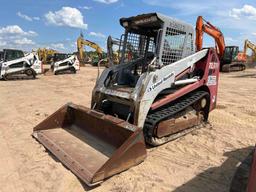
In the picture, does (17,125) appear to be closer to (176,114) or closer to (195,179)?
(176,114)

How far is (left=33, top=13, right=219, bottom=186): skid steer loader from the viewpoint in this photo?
377 cm

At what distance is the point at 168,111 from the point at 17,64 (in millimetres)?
13609

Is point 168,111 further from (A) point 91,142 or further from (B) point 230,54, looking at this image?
(B) point 230,54

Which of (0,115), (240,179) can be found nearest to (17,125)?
(0,115)

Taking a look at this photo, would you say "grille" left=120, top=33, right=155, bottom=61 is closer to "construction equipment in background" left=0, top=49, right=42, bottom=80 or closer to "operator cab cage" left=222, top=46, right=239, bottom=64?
"construction equipment in background" left=0, top=49, right=42, bottom=80

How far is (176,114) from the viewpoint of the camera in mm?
4914

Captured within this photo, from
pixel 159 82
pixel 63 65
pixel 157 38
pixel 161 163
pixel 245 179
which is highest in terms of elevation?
pixel 157 38

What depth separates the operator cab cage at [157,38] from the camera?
471cm

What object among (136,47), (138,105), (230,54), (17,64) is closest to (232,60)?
(230,54)

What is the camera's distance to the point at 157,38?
4.74 meters

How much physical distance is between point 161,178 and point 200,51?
2906 millimetres

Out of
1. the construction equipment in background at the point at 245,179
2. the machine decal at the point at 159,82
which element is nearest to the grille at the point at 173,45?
the machine decal at the point at 159,82

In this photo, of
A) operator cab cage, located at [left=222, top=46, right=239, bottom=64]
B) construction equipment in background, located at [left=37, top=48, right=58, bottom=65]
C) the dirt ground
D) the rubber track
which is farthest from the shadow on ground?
construction equipment in background, located at [left=37, top=48, right=58, bottom=65]

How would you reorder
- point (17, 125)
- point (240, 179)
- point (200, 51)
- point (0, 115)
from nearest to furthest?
point (240, 179)
point (200, 51)
point (17, 125)
point (0, 115)
